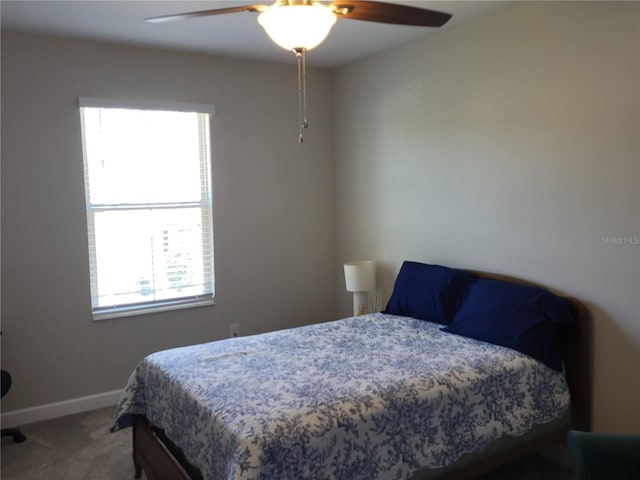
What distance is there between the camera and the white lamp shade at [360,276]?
3.94 m

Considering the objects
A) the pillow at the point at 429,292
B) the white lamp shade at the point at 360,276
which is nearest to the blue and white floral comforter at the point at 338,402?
the pillow at the point at 429,292

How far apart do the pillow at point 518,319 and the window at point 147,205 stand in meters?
1.97

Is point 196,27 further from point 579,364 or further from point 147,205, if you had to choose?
point 579,364

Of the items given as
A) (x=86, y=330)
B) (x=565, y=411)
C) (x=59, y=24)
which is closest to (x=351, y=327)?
(x=565, y=411)

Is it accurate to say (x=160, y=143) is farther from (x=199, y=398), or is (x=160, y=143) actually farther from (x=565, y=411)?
(x=565, y=411)

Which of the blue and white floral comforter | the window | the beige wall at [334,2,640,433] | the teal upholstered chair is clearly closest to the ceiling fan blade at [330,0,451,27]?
the beige wall at [334,2,640,433]

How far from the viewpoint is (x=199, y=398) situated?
7.18ft

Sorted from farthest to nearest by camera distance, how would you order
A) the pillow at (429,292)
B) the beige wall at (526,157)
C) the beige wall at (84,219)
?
1. the beige wall at (84,219)
2. the pillow at (429,292)
3. the beige wall at (526,157)

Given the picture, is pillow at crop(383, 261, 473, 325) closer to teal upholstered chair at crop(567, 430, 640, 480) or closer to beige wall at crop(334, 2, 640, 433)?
beige wall at crop(334, 2, 640, 433)

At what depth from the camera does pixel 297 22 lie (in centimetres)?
175

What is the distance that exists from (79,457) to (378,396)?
1.85 metres

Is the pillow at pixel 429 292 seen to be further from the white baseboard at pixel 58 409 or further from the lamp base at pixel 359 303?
the white baseboard at pixel 58 409

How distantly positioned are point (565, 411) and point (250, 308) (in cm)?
237

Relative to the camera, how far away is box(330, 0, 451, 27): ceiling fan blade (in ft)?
6.10
